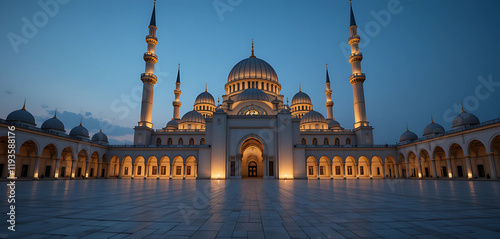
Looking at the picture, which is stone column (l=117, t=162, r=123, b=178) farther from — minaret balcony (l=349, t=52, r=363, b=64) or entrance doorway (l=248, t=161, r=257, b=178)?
minaret balcony (l=349, t=52, r=363, b=64)

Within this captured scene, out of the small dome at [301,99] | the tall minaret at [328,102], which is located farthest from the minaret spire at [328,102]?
the small dome at [301,99]

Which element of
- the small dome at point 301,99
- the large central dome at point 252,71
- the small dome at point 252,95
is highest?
the large central dome at point 252,71

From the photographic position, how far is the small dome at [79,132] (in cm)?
3714

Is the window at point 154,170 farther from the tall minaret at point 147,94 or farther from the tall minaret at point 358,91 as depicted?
the tall minaret at point 358,91

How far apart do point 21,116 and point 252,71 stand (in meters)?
31.4

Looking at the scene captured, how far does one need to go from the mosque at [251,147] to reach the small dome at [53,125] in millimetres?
139

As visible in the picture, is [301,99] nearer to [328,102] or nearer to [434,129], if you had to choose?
[328,102]

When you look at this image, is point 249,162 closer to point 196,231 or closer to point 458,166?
point 458,166

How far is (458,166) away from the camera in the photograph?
3148cm

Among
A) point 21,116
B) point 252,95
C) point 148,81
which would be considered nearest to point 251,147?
point 252,95

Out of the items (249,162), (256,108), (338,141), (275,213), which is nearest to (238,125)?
(256,108)

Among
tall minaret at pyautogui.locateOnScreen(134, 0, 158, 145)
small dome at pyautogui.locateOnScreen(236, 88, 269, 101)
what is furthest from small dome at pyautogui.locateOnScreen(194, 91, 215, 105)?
small dome at pyautogui.locateOnScreen(236, 88, 269, 101)

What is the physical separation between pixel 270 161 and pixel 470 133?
69.2 feet

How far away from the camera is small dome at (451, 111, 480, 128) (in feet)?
106
